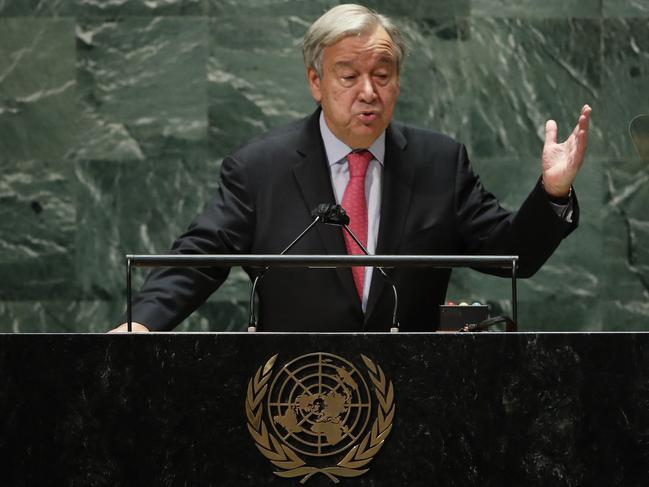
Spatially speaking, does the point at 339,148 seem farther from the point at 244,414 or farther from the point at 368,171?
the point at 244,414

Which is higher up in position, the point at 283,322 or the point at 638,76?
the point at 638,76

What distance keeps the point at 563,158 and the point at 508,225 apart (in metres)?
0.37

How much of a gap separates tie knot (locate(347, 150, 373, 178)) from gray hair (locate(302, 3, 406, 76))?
0.27m

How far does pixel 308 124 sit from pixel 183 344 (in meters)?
1.57

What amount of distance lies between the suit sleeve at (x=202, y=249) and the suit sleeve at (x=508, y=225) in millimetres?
664

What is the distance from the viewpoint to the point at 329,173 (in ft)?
12.3

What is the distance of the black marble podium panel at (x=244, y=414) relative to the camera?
2418 mm

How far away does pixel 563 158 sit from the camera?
128 inches

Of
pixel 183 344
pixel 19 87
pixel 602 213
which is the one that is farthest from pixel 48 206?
pixel 183 344

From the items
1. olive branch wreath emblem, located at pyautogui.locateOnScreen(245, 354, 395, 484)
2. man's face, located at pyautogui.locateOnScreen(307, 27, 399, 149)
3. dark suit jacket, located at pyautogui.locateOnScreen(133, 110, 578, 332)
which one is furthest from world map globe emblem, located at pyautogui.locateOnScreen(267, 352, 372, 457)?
man's face, located at pyautogui.locateOnScreen(307, 27, 399, 149)

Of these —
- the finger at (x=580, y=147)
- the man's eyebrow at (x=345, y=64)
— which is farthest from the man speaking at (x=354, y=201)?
the finger at (x=580, y=147)

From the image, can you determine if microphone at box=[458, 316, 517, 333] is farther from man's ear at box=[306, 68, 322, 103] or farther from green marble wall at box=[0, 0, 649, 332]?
green marble wall at box=[0, 0, 649, 332]

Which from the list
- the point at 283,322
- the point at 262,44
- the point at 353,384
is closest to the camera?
the point at 353,384

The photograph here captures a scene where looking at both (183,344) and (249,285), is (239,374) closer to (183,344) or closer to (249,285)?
(183,344)
